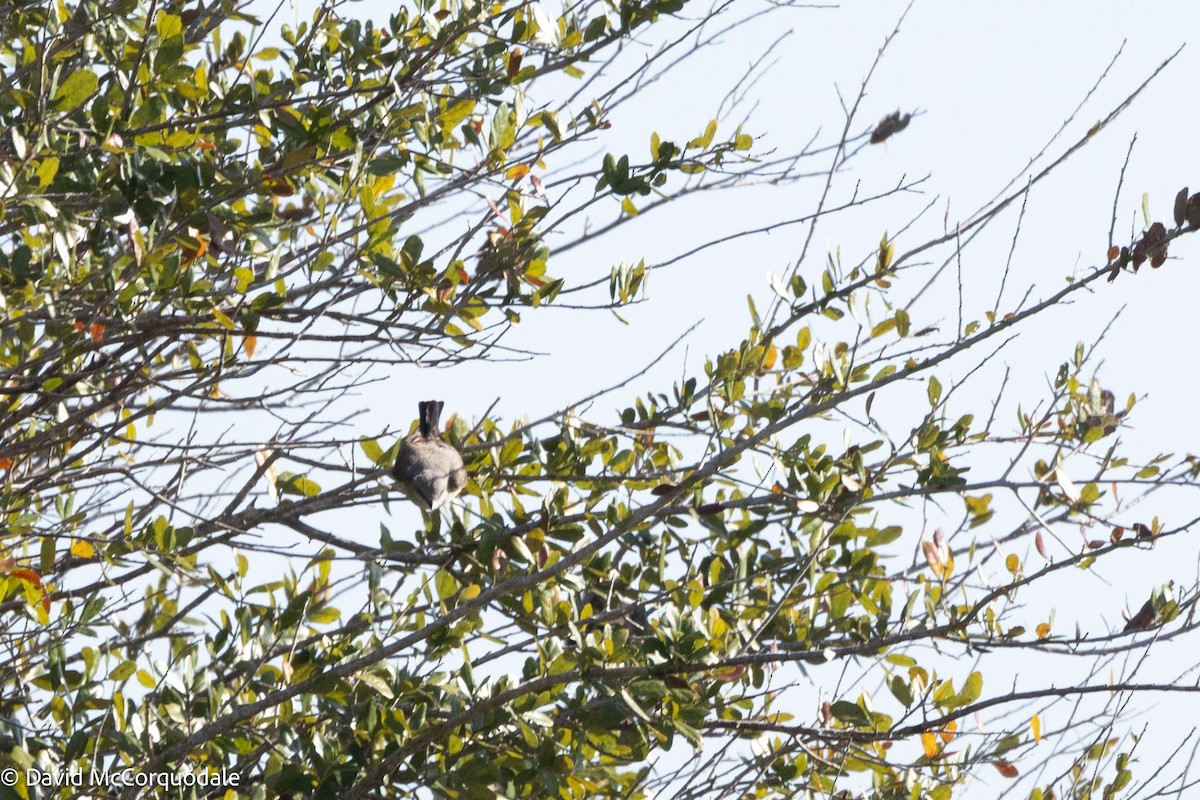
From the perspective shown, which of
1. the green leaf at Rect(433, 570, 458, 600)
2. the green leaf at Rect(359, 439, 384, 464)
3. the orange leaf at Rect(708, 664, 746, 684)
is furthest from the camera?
the green leaf at Rect(359, 439, 384, 464)

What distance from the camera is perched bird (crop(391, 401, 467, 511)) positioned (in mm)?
4043

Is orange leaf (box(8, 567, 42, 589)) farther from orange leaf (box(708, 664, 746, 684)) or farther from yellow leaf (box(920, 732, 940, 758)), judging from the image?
yellow leaf (box(920, 732, 940, 758))

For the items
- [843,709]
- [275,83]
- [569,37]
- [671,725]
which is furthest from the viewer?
[569,37]

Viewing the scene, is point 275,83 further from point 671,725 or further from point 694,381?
point 671,725

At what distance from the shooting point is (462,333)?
3996 millimetres

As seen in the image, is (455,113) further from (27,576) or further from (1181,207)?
(1181,207)

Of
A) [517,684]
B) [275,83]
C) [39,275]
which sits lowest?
[517,684]

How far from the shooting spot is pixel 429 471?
415cm

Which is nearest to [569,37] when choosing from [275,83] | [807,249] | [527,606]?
[275,83]

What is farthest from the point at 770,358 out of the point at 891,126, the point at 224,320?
the point at 224,320

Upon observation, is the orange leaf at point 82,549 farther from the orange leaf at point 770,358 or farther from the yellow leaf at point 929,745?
the yellow leaf at point 929,745

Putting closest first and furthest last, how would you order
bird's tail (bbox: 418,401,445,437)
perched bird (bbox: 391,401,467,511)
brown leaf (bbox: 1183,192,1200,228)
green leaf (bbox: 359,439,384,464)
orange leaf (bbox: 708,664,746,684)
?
brown leaf (bbox: 1183,192,1200,228)
orange leaf (bbox: 708,664,746,684)
perched bird (bbox: 391,401,467,511)
green leaf (bbox: 359,439,384,464)
bird's tail (bbox: 418,401,445,437)

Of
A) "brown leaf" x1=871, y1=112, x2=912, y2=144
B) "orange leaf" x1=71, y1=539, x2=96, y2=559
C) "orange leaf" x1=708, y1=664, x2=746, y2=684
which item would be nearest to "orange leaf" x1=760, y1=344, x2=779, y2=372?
"brown leaf" x1=871, y1=112, x2=912, y2=144

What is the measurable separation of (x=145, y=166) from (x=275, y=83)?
1.85 ft
